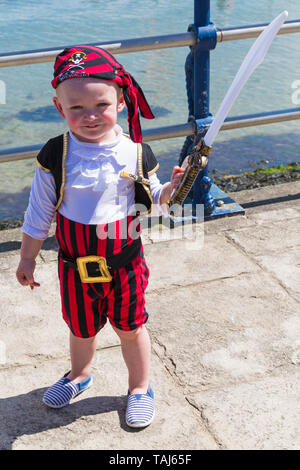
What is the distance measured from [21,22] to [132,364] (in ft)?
41.8

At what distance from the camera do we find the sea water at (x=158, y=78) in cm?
582

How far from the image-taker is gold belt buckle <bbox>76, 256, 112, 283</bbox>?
212cm

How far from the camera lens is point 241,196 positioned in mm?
4047

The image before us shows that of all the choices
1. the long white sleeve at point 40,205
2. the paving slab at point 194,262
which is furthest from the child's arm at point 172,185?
the paving slab at point 194,262

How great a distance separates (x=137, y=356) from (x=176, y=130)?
1702 mm

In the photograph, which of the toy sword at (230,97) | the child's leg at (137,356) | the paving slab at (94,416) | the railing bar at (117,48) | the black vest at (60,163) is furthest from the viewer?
the railing bar at (117,48)

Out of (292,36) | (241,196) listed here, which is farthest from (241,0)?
(241,196)

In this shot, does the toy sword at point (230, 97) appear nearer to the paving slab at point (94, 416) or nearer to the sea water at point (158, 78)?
the paving slab at point (94, 416)

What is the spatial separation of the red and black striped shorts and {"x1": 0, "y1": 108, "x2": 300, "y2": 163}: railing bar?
1.38 meters

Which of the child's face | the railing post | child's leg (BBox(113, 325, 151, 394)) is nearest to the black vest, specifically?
the child's face

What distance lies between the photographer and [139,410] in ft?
7.36

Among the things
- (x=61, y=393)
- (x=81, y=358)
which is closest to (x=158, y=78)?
(x=81, y=358)

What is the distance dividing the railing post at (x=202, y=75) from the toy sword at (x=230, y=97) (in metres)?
1.69

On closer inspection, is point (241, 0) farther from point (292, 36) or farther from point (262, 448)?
point (262, 448)
